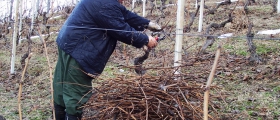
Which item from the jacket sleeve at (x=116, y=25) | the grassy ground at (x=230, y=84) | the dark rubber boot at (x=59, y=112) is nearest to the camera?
the jacket sleeve at (x=116, y=25)

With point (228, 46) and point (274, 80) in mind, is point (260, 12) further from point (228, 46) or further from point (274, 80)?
point (274, 80)

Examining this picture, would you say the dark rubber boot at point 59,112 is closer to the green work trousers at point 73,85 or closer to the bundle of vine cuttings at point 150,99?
the green work trousers at point 73,85

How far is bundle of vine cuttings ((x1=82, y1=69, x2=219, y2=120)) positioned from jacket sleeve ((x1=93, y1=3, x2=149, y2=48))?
0.30 meters

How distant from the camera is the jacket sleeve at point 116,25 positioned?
7.89ft

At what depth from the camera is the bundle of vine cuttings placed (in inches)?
87.6

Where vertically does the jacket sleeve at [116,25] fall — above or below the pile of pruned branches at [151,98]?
above

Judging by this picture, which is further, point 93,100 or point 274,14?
point 274,14

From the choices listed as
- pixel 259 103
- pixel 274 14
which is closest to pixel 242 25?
pixel 274 14

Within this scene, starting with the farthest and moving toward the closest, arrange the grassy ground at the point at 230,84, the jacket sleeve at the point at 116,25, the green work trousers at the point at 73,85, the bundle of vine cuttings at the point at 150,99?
the grassy ground at the point at 230,84, the green work trousers at the point at 73,85, the jacket sleeve at the point at 116,25, the bundle of vine cuttings at the point at 150,99

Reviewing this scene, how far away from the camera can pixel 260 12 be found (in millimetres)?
8945

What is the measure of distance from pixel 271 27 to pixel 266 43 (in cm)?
151

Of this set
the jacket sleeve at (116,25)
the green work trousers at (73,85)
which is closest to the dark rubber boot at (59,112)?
the green work trousers at (73,85)

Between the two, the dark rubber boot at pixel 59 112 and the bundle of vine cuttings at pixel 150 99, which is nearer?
the bundle of vine cuttings at pixel 150 99

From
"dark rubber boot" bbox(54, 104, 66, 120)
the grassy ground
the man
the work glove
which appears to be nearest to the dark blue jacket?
the man
